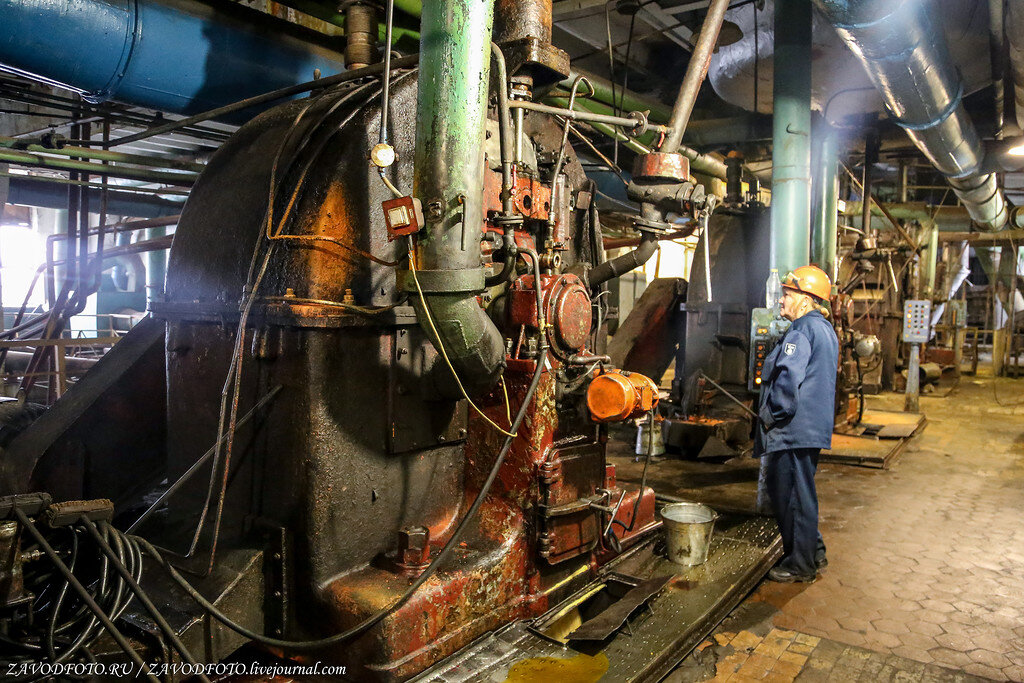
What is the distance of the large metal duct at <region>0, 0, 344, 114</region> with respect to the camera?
115 inches

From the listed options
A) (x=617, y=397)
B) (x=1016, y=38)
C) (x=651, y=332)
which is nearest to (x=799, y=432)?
(x=617, y=397)

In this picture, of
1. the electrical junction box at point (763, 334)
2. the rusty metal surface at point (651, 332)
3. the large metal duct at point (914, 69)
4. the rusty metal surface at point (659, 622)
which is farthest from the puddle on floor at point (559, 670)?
the rusty metal surface at point (651, 332)

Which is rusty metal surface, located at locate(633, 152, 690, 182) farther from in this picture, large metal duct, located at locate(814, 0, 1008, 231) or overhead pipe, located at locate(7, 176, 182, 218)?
overhead pipe, located at locate(7, 176, 182, 218)

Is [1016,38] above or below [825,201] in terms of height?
above

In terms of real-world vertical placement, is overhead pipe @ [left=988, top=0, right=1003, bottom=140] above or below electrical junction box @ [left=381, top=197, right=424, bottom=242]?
above

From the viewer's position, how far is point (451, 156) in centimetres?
229

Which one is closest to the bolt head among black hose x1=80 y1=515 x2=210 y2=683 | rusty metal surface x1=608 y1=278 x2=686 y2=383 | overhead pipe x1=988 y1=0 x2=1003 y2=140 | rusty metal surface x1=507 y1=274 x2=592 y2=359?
rusty metal surface x1=507 y1=274 x2=592 y2=359

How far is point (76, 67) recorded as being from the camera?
3109mm

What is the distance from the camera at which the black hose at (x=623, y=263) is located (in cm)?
364

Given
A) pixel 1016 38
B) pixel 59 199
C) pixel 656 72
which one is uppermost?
pixel 656 72

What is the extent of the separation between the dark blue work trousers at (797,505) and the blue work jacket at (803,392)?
0.09 m

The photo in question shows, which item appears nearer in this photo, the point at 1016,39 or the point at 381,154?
the point at 381,154

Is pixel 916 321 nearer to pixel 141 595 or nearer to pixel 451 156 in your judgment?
pixel 451 156

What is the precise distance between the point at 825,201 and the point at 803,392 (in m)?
4.53
